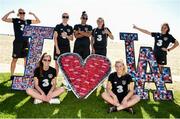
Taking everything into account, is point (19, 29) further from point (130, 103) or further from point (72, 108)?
point (130, 103)

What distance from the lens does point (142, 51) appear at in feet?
39.1

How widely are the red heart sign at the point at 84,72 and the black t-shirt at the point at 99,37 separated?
128 cm

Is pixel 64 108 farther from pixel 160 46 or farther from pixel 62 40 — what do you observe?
pixel 160 46

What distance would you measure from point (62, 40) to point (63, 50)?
0.34m

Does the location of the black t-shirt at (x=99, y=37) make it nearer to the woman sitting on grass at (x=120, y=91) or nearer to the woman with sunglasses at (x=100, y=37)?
the woman with sunglasses at (x=100, y=37)

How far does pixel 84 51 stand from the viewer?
12.3 meters

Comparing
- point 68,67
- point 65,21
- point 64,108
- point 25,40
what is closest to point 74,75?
point 68,67

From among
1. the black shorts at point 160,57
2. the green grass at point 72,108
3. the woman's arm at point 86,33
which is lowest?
the green grass at point 72,108

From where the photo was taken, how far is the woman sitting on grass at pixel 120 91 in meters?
9.88

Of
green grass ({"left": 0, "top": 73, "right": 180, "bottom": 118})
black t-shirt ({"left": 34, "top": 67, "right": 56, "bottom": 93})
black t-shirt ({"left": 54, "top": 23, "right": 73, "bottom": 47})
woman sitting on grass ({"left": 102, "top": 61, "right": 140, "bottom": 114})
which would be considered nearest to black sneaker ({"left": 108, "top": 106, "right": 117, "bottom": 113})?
woman sitting on grass ({"left": 102, "top": 61, "right": 140, "bottom": 114})

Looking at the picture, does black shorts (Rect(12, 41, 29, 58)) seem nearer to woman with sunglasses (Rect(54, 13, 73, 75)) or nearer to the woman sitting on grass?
woman with sunglasses (Rect(54, 13, 73, 75))

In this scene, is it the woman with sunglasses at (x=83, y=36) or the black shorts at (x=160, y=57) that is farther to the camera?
the black shorts at (x=160, y=57)

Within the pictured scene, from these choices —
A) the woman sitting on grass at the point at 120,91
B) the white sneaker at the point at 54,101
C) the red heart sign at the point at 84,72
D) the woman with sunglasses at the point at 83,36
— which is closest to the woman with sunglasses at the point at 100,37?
the woman with sunglasses at the point at 83,36

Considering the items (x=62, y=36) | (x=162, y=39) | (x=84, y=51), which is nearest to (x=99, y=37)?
(x=84, y=51)
